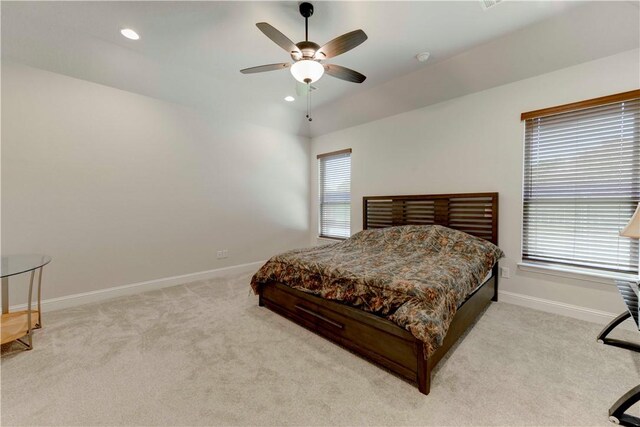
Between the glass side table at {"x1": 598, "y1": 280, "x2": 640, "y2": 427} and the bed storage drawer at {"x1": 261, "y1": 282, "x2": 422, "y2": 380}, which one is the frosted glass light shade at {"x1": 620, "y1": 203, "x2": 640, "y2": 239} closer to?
the glass side table at {"x1": 598, "y1": 280, "x2": 640, "y2": 427}

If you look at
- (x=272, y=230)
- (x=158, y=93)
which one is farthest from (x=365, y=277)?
(x=158, y=93)

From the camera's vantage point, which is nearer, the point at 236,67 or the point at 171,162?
the point at 236,67

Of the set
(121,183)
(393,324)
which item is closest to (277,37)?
(393,324)

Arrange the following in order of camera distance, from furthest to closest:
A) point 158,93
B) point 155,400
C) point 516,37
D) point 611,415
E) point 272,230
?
point 272,230 → point 158,93 → point 516,37 → point 155,400 → point 611,415

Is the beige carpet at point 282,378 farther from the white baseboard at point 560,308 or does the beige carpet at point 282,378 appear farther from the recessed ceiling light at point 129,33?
the recessed ceiling light at point 129,33

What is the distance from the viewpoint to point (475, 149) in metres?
3.28

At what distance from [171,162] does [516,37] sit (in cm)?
435

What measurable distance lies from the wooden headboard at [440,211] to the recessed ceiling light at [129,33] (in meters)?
3.58

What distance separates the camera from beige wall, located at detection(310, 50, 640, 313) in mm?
2510

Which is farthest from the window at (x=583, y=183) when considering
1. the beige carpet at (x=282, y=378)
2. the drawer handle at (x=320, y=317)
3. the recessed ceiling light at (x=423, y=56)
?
the drawer handle at (x=320, y=317)

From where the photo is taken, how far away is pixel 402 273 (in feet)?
6.98

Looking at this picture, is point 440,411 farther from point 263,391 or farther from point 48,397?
point 48,397

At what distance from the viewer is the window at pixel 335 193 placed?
4.88 metres

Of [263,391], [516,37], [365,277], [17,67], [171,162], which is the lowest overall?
[263,391]
